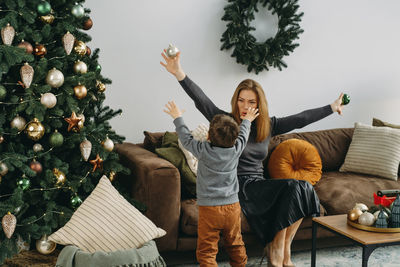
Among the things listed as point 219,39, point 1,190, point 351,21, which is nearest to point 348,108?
point 351,21

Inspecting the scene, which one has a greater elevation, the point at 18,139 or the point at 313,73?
the point at 313,73

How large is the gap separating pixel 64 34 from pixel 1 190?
933 mm

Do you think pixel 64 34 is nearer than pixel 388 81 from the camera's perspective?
Yes

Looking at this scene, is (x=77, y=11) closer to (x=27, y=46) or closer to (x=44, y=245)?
(x=27, y=46)

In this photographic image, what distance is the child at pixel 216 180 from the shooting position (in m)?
2.22

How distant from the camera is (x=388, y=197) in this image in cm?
238

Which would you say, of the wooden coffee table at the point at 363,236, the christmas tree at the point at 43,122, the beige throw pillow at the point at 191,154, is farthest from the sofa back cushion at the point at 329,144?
the christmas tree at the point at 43,122

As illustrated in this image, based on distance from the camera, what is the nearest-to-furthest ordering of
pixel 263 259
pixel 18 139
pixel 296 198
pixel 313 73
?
pixel 18 139 < pixel 296 198 < pixel 263 259 < pixel 313 73

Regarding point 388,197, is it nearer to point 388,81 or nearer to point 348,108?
point 348,108

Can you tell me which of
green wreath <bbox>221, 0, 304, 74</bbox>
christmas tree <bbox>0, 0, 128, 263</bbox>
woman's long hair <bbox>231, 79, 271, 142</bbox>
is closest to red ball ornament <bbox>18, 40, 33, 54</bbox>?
christmas tree <bbox>0, 0, 128, 263</bbox>

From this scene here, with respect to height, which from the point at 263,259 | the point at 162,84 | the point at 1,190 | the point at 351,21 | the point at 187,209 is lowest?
the point at 263,259

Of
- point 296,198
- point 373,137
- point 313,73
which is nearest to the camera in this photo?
point 296,198

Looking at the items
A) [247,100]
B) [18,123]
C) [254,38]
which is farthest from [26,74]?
[254,38]

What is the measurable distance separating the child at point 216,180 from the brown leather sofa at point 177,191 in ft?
0.85
